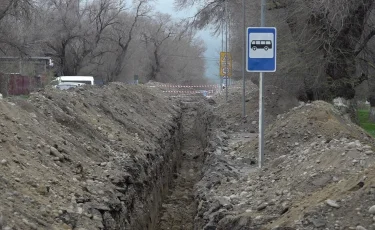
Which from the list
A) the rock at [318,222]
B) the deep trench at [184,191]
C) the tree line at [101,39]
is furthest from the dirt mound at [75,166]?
the tree line at [101,39]

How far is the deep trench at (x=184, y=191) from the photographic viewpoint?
12.9 metres

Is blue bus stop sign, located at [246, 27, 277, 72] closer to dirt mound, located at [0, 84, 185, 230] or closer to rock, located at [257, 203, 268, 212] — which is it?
dirt mound, located at [0, 84, 185, 230]

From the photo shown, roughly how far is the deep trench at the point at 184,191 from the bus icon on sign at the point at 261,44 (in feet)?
11.0

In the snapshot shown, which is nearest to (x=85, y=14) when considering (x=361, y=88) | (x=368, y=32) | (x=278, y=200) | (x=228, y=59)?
(x=228, y=59)

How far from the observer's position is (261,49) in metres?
10.4

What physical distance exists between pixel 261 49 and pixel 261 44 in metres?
0.09

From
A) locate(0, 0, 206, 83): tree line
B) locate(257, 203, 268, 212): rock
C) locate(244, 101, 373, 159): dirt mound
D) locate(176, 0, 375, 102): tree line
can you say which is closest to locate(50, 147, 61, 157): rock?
locate(257, 203, 268, 212): rock

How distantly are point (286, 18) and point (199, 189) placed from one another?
11322 millimetres

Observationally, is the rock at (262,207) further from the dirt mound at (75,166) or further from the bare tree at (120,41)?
the bare tree at (120,41)

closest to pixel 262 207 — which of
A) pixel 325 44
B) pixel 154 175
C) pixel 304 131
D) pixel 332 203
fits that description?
pixel 332 203

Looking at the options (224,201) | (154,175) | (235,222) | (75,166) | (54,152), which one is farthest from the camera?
(154,175)

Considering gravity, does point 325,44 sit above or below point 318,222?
above

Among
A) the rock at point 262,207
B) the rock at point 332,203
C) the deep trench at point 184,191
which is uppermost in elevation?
the rock at point 332,203

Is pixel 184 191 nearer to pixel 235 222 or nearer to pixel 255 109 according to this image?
pixel 235 222
